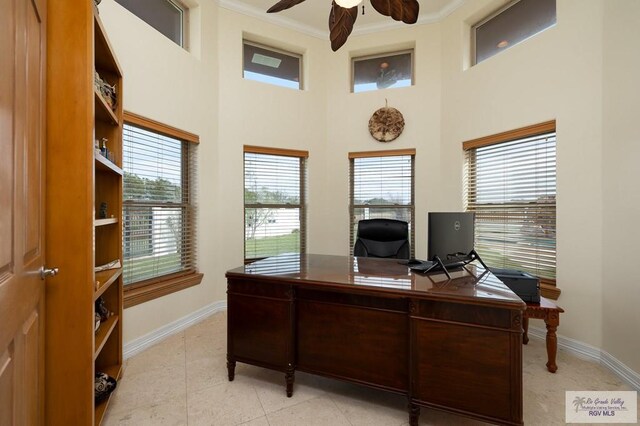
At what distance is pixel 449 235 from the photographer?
1.97 meters

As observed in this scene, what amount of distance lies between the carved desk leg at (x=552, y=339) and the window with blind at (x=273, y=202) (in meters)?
2.74

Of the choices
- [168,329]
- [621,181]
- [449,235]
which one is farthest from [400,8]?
[168,329]

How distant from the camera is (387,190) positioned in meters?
3.94

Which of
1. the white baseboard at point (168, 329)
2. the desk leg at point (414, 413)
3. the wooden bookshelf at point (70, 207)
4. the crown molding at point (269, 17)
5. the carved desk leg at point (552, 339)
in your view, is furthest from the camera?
the crown molding at point (269, 17)

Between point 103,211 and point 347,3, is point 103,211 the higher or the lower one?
the lower one

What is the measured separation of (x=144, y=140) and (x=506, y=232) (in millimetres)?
3779

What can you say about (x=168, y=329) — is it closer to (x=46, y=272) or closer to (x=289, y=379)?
(x=289, y=379)

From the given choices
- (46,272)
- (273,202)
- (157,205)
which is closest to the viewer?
(46,272)

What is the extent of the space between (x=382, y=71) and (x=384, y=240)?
2.46m

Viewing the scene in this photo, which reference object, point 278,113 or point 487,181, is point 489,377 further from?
point 278,113

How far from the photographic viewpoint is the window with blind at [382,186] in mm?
3834

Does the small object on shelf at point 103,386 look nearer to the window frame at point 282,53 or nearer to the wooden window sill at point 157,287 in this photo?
the wooden window sill at point 157,287

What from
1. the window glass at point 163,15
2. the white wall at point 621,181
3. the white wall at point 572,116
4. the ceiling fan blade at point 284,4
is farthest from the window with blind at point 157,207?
the white wall at point 621,181

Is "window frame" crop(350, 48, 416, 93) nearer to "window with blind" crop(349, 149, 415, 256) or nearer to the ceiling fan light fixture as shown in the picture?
"window with blind" crop(349, 149, 415, 256)
